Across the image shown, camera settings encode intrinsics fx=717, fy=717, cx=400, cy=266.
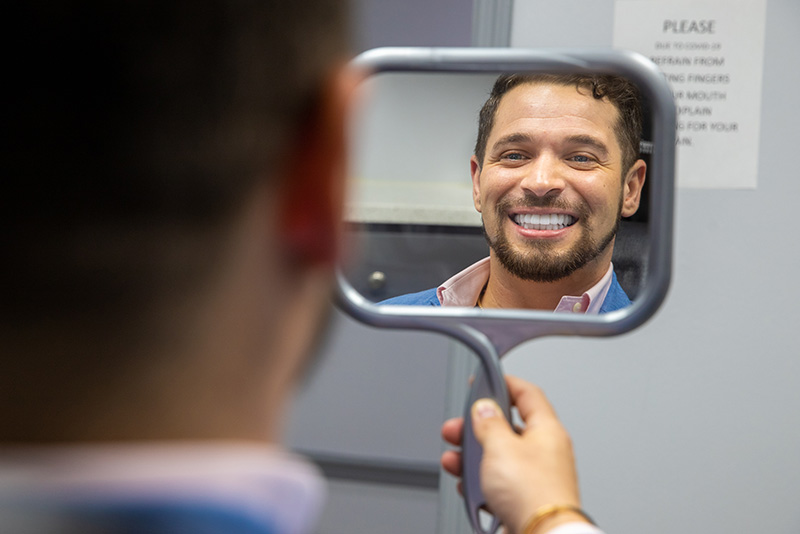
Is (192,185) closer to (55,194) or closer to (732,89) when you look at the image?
(55,194)

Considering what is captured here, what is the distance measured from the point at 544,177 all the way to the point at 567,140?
0.04m

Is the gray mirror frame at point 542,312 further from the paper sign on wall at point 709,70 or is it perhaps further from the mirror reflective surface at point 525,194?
the paper sign on wall at point 709,70

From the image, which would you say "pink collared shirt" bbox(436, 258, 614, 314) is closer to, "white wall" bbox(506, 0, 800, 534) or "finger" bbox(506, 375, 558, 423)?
"finger" bbox(506, 375, 558, 423)

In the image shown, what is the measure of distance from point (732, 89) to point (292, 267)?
0.79 m

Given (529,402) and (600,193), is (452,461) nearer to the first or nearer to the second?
(529,402)

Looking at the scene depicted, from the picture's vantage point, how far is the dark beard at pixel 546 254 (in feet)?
1.65

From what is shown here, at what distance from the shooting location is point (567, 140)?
521 millimetres

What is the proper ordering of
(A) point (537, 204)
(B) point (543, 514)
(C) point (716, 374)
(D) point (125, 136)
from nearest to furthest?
(D) point (125, 136)
(B) point (543, 514)
(A) point (537, 204)
(C) point (716, 374)

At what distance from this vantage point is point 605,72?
1.51 ft

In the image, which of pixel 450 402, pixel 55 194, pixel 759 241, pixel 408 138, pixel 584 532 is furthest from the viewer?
pixel 450 402

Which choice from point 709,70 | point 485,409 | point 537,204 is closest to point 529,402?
point 485,409

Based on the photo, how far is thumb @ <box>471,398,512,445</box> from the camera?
1.37 feet

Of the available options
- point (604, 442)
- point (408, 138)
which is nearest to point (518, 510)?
point (408, 138)

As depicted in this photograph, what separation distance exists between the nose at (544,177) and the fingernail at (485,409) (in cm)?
15
